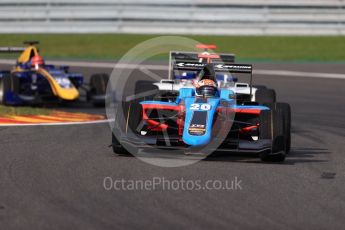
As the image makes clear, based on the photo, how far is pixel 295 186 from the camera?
28.3 ft

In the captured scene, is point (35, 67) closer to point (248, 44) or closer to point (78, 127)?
point (78, 127)

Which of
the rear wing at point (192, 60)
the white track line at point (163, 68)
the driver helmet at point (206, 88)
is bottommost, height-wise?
the white track line at point (163, 68)

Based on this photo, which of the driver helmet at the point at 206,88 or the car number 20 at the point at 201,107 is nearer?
the car number 20 at the point at 201,107

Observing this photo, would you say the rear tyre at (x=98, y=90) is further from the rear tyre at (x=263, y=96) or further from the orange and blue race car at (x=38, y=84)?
the rear tyre at (x=263, y=96)

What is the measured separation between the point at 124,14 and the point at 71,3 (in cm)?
171

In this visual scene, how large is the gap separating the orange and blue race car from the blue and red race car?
18.4 ft

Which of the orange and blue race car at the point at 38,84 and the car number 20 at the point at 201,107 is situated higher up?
the car number 20 at the point at 201,107

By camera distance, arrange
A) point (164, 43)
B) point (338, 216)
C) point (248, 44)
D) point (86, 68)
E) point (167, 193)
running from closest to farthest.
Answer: point (338, 216) < point (167, 193) < point (86, 68) < point (248, 44) < point (164, 43)

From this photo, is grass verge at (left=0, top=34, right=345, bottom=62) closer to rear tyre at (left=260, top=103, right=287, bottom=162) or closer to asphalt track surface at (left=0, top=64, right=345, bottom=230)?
asphalt track surface at (left=0, top=64, right=345, bottom=230)

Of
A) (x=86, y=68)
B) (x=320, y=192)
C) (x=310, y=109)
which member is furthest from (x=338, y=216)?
(x=86, y=68)

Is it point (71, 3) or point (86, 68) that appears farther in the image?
point (71, 3)

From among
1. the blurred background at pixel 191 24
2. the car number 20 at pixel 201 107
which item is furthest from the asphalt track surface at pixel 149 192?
the blurred background at pixel 191 24

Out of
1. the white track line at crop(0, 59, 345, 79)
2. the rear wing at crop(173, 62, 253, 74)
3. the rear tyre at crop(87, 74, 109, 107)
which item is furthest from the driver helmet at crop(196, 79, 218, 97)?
the white track line at crop(0, 59, 345, 79)

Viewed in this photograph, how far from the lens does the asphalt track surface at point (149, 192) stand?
6961 millimetres
